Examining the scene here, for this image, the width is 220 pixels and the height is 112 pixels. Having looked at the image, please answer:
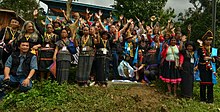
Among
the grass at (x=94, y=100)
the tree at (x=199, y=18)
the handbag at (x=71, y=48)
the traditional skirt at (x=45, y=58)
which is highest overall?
the tree at (x=199, y=18)

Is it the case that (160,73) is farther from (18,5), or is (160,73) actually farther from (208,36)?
(18,5)

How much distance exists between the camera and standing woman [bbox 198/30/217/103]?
652 centimetres

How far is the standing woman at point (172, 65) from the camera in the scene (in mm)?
6602

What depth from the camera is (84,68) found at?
6.43 metres

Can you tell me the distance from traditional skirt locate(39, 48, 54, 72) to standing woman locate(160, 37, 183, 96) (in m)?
2.92

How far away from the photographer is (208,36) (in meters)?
6.57

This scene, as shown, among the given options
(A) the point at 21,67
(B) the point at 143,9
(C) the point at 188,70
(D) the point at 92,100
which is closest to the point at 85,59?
(D) the point at 92,100

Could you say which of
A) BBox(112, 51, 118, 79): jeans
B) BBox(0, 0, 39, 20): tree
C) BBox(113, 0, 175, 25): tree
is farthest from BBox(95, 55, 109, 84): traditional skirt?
BBox(0, 0, 39, 20): tree

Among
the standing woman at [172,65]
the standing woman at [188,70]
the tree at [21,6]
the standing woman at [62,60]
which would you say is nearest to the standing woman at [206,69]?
the standing woman at [188,70]

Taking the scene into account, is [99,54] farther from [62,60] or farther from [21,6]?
[21,6]

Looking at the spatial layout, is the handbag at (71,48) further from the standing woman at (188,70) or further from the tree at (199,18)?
the tree at (199,18)

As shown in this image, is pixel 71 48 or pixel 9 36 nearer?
pixel 9 36

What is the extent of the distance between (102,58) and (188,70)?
2.20m

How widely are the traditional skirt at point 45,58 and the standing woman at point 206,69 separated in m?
3.78
